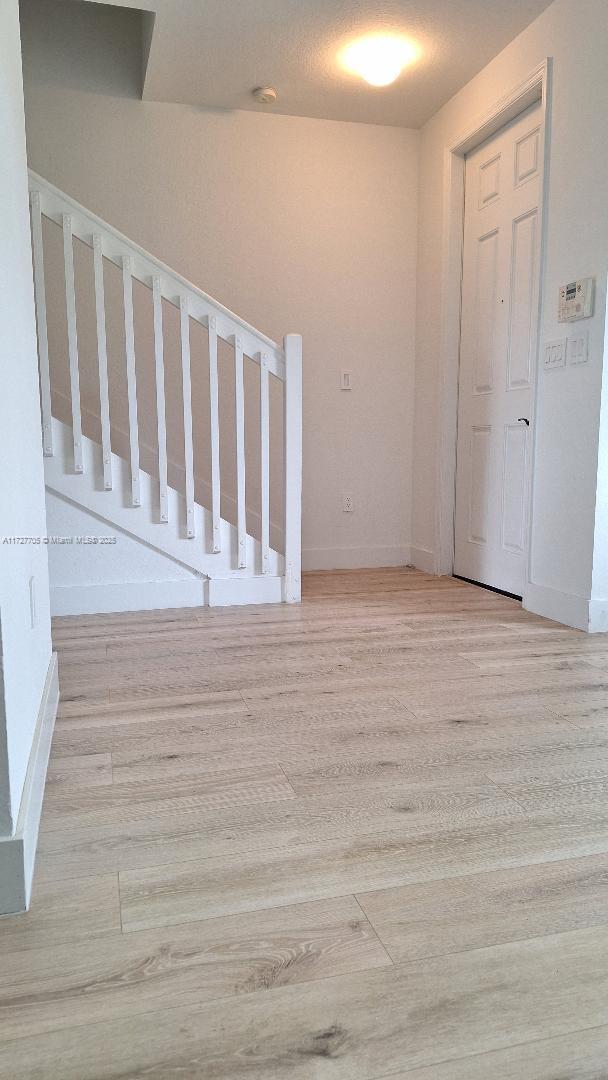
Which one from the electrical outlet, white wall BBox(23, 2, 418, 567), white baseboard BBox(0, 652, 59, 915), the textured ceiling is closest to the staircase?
white wall BBox(23, 2, 418, 567)

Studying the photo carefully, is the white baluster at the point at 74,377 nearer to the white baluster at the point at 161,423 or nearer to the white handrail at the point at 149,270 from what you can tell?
the white handrail at the point at 149,270

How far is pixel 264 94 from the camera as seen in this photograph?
3.42 meters

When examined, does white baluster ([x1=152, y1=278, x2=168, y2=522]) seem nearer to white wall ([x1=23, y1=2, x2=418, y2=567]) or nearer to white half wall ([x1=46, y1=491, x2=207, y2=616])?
white half wall ([x1=46, y1=491, x2=207, y2=616])

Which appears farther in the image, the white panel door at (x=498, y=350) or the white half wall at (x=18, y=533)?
the white panel door at (x=498, y=350)

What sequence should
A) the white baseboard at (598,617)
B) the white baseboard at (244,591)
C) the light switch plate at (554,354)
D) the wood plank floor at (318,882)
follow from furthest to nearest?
the white baseboard at (244,591) → the light switch plate at (554,354) → the white baseboard at (598,617) → the wood plank floor at (318,882)

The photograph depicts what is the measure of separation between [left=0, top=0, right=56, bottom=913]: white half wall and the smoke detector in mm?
2012

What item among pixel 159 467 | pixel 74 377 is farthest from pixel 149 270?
pixel 159 467

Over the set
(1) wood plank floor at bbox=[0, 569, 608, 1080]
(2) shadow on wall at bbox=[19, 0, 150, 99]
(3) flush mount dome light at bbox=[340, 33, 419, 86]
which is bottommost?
(1) wood plank floor at bbox=[0, 569, 608, 1080]

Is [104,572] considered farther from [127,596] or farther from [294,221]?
[294,221]

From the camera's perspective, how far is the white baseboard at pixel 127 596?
9.41ft

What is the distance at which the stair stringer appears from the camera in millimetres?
2814

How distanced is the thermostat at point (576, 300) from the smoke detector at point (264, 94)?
74.6 inches

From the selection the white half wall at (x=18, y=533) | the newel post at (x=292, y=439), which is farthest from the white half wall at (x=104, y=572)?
the white half wall at (x=18, y=533)

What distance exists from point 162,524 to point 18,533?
5.25ft
